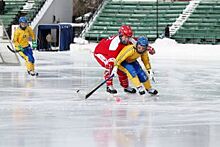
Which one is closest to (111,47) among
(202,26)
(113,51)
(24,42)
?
(113,51)

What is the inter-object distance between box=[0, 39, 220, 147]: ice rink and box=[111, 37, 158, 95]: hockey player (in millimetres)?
224

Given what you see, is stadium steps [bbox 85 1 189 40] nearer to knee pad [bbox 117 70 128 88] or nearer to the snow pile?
the snow pile

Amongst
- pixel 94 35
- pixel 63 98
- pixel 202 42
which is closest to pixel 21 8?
pixel 94 35

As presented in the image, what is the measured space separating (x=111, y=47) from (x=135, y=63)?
452 mm

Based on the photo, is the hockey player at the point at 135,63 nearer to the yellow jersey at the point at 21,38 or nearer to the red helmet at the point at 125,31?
the red helmet at the point at 125,31

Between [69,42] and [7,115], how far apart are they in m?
22.8

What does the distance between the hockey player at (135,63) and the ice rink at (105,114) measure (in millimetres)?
224

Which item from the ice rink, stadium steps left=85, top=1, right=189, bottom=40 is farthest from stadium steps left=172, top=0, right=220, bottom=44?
the ice rink

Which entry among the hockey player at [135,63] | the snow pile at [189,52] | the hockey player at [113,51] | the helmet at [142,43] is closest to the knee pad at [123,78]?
the hockey player at [113,51]

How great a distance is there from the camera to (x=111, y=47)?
10734mm

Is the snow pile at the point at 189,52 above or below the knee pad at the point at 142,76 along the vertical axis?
below

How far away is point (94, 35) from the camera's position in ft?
113

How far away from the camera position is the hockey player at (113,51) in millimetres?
10430

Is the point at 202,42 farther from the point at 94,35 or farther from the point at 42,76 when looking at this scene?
the point at 42,76
